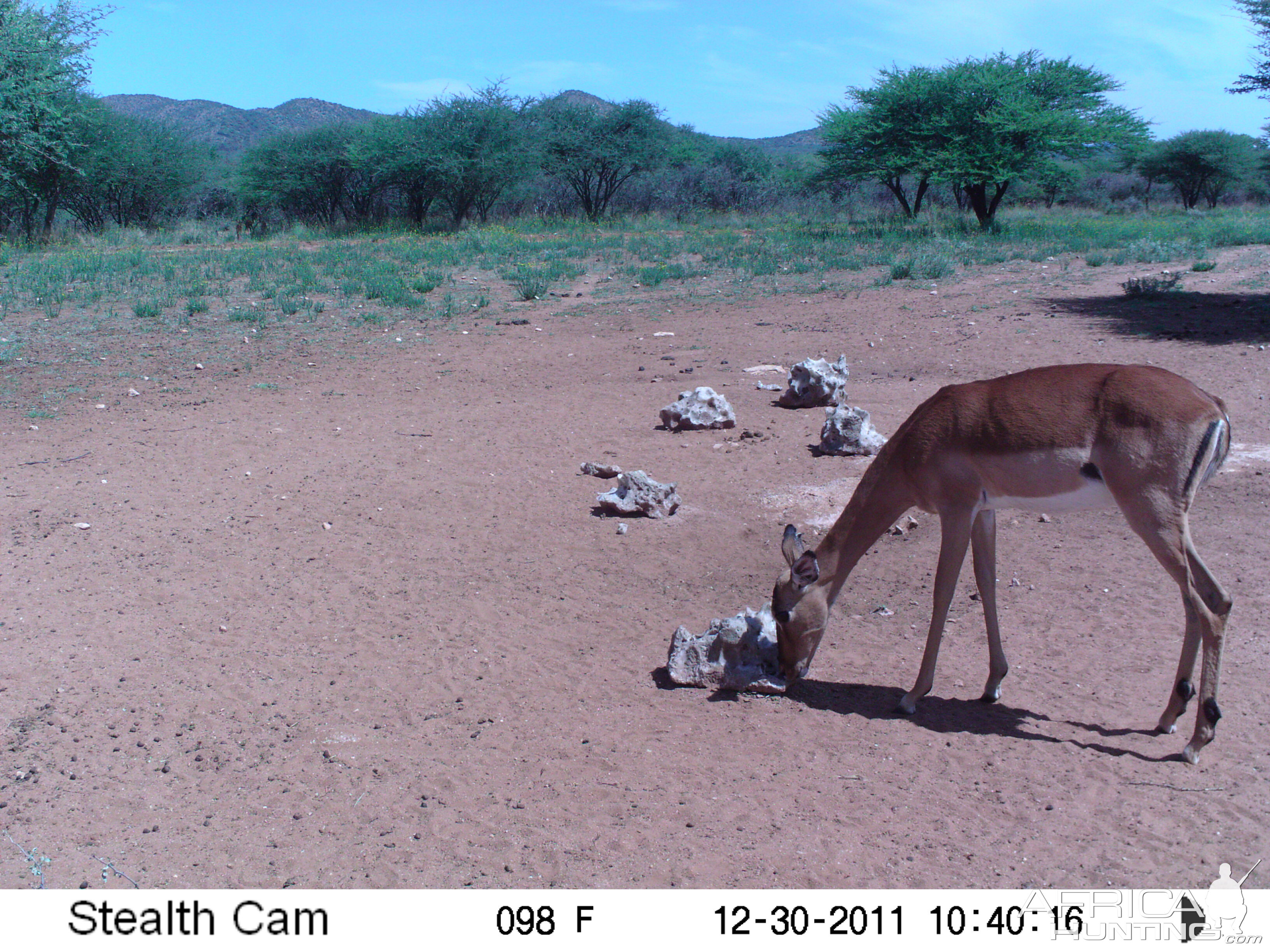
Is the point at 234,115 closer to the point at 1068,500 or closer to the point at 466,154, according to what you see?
the point at 466,154

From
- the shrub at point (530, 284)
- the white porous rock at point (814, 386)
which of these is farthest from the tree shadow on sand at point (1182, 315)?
the shrub at point (530, 284)

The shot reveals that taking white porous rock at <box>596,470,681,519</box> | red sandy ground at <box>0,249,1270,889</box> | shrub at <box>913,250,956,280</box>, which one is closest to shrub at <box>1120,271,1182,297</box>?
shrub at <box>913,250,956,280</box>

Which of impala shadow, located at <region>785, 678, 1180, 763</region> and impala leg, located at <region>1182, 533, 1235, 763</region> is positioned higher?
impala leg, located at <region>1182, 533, 1235, 763</region>

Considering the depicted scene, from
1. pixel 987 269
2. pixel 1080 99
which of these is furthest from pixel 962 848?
pixel 1080 99

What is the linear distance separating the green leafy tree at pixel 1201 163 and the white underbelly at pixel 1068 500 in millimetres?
50608

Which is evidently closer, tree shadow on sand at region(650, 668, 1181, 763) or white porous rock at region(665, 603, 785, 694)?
tree shadow on sand at region(650, 668, 1181, 763)

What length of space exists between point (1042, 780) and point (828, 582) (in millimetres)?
1290

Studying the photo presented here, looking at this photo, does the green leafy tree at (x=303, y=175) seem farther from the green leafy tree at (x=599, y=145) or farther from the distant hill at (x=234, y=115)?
the distant hill at (x=234, y=115)

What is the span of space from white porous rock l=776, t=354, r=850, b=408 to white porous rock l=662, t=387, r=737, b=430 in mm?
969

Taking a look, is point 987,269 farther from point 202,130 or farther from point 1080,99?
point 202,130

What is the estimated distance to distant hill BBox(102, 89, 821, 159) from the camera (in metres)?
101

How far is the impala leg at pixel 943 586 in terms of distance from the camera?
4.52 m

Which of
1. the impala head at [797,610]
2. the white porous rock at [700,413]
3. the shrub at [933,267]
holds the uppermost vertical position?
the shrub at [933,267]

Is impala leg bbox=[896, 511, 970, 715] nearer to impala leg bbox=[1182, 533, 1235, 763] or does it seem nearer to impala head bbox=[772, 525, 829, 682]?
impala head bbox=[772, 525, 829, 682]
